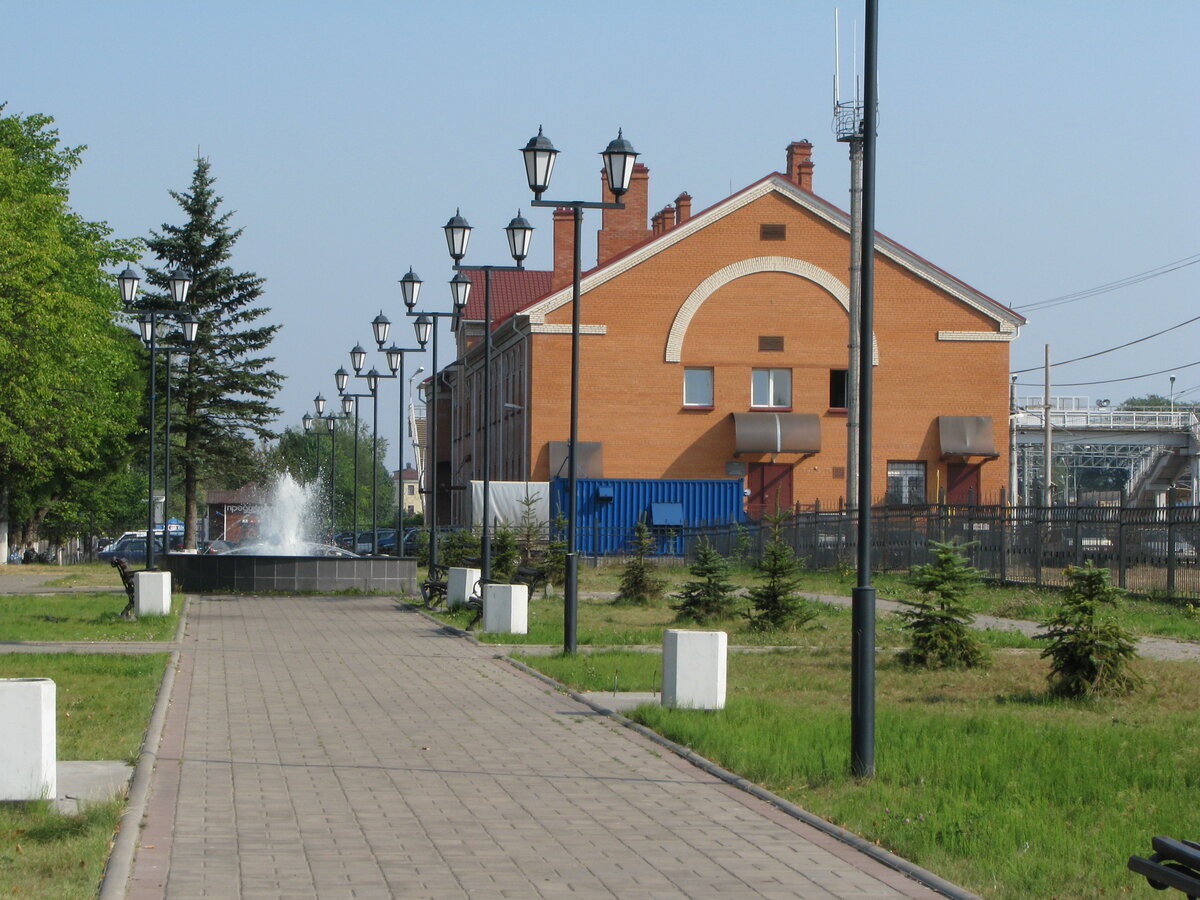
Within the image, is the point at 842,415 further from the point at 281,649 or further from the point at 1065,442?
the point at 281,649

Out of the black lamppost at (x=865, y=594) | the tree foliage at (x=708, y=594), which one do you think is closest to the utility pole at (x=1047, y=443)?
the tree foliage at (x=708, y=594)

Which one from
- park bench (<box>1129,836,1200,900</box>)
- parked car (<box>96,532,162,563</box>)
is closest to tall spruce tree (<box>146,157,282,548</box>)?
parked car (<box>96,532,162,563</box>)

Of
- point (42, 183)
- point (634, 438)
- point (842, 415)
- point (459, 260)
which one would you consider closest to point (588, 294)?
point (634, 438)

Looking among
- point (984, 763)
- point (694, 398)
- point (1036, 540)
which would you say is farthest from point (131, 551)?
point (984, 763)

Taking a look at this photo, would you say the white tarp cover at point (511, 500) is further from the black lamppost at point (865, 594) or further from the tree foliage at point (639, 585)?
the black lamppost at point (865, 594)

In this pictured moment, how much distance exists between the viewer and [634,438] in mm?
53438

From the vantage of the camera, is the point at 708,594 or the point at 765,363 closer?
the point at 708,594

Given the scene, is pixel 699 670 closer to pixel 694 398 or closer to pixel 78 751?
pixel 78 751

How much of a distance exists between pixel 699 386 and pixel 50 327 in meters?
21.9

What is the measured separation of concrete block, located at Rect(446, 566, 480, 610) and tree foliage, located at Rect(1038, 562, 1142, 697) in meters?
13.9

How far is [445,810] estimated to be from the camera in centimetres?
881

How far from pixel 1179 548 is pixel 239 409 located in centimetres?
4885

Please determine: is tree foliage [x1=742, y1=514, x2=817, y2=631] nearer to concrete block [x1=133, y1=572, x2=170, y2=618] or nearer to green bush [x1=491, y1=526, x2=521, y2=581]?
concrete block [x1=133, y1=572, x2=170, y2=618]

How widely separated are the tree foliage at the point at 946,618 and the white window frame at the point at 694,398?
38.0m
